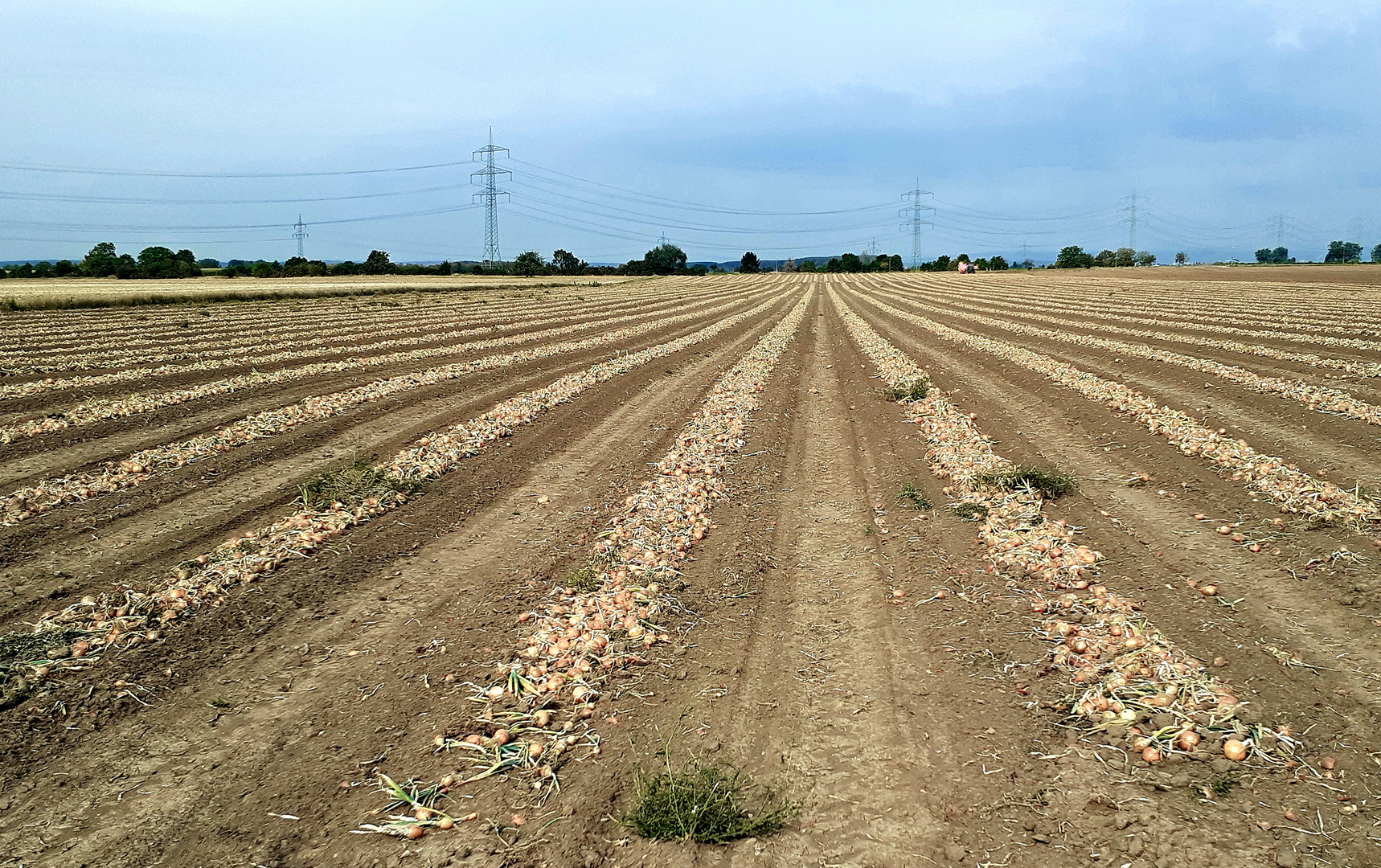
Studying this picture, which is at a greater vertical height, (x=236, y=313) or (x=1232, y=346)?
(x=236, y=313)

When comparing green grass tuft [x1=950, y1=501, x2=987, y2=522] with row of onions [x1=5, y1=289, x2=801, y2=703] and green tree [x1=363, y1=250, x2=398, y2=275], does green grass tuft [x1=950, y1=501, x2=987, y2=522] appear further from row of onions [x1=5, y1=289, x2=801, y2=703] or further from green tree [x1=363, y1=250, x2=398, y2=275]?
green tree [x1=363, y1=250, x2=398, y2=275]

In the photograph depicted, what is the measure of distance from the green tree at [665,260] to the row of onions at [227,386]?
113388 mm

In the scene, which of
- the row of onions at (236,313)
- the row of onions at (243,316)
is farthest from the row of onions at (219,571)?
the row of onions at (236,313)

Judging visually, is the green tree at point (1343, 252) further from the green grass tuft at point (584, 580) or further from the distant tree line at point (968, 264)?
the green grass tuft at point (584, 580)

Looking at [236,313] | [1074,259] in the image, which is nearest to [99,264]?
[236,313]

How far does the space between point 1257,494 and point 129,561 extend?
12.1 metres

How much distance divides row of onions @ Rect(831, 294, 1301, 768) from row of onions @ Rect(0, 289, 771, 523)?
35.0 ft

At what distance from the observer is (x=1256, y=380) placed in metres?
14.7

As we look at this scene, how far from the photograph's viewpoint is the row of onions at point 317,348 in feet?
51.3

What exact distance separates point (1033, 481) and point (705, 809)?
648 centimetres

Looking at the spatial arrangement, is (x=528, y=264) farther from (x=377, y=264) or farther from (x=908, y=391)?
(x=908, y=391)

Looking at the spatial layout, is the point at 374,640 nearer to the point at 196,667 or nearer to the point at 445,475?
the point at 196,667

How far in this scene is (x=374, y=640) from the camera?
5.50m

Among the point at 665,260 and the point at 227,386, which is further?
the point at 665,260
